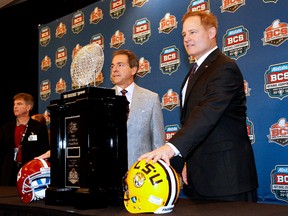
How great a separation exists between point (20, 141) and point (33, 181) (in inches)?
97.0

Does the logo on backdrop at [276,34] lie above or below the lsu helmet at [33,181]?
above

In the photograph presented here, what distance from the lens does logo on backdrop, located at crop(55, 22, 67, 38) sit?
551 centimetres

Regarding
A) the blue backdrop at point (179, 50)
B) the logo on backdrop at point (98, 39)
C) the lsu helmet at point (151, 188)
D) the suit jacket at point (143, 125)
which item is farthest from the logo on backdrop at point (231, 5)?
the lsu helmet at point (151, 188)

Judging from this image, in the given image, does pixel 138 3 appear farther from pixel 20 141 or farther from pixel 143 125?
pixel 143 125

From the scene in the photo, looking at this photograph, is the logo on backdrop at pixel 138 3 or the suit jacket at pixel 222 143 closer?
the suit jacket at pixel 222 143

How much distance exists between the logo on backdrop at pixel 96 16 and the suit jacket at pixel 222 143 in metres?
3.57

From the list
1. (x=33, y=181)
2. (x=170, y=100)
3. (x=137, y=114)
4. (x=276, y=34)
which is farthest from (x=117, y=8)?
(x=33, y=181)

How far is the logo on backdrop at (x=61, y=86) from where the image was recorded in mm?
5301

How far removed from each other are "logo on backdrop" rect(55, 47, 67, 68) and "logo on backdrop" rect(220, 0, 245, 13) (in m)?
2.53

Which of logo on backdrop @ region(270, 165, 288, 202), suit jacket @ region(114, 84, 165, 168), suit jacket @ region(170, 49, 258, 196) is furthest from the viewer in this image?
logo on backdrop @ region(270, 165, 288, 202)

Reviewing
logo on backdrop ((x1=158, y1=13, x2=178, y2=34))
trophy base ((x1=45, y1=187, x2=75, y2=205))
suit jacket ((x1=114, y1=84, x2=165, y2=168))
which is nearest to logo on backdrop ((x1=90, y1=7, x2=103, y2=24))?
logo on backdrop ((x1=158, y1=13, x2=178, y2=34))

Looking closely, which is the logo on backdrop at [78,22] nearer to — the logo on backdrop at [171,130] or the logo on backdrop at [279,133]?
the logo on backdrop at [171,130]

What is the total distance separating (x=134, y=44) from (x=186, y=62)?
857mm

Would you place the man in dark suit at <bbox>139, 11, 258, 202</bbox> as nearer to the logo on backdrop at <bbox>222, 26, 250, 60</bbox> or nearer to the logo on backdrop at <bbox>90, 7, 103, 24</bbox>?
the logo on backdrop at <bbox>222, 26, 250, 60</bbox>
